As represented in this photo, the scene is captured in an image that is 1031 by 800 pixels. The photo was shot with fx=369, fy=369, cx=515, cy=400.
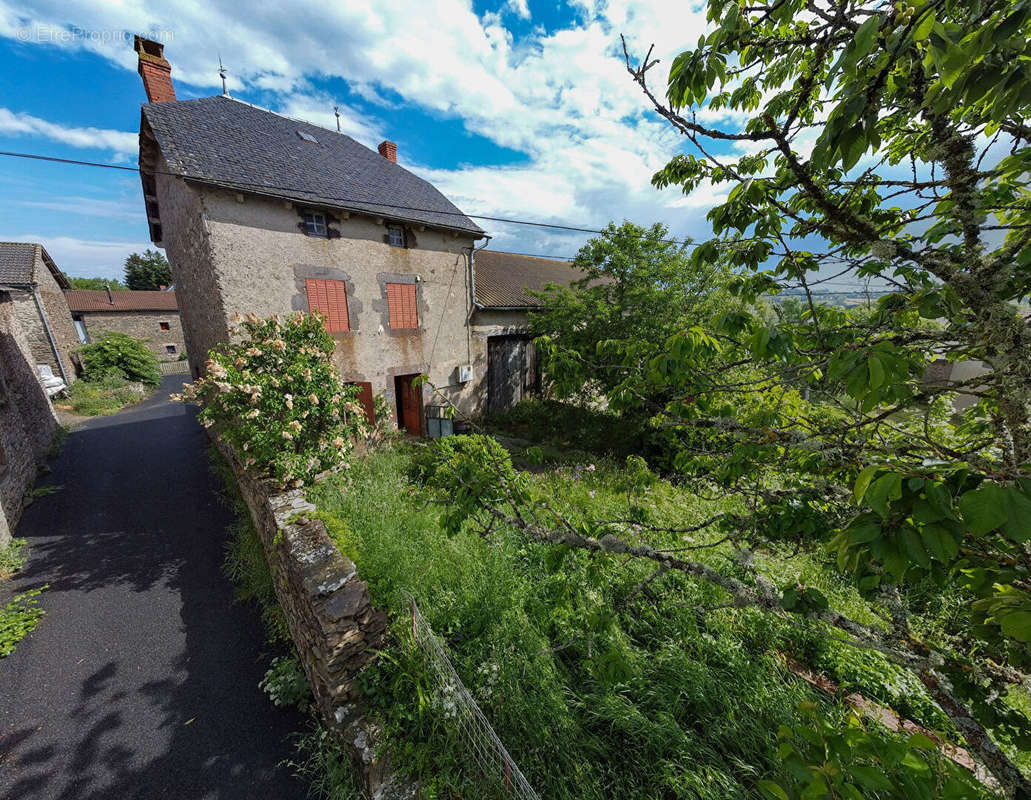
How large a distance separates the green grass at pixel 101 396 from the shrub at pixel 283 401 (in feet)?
44.1

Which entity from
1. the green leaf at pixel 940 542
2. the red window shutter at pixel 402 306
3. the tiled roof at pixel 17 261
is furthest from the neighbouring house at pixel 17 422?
the green leaf at pixel 940 542

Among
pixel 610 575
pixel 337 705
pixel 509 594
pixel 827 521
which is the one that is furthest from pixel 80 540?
pixel 827 521

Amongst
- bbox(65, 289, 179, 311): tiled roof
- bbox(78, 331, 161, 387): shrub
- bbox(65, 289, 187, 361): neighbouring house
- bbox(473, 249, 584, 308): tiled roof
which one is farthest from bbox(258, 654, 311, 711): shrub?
bbox(65, 289, 179, 311): tiled roof

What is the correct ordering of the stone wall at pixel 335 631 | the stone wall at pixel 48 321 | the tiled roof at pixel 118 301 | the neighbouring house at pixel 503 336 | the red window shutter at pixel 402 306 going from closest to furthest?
the stone wall at pixel 335 631 → the red window shutter at pixel 402 306 → the neighbouring house at pixel 503 336 → the stone wall at pixel 48 321 → the tiled roof at pixel 118 301

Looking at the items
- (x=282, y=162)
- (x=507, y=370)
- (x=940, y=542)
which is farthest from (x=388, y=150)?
(x=940, y=542)

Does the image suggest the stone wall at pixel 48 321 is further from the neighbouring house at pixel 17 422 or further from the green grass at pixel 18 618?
the green grass at pixel 18 618

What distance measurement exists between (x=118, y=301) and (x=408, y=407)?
3205cm

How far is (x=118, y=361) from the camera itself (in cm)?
1756

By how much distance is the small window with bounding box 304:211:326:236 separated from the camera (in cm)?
747

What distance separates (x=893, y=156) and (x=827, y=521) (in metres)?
2.45

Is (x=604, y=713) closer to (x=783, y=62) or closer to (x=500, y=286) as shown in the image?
(x=783, y=62)

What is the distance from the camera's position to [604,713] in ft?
8.95

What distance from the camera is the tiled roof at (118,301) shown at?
25406mm

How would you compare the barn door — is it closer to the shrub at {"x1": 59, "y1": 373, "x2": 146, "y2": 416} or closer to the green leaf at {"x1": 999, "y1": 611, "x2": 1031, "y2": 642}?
the green leaf at {"x1": 999, "y1": 611, "x2": 1031, "y2": 642}
